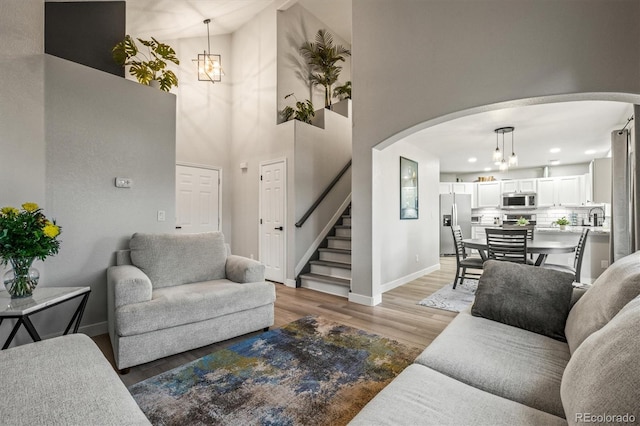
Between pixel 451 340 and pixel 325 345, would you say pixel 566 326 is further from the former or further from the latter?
pixel 325 345

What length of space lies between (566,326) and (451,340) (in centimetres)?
66

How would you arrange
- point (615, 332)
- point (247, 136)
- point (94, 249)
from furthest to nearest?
point (247, 136)
point (94, 249)
point (615, 332)

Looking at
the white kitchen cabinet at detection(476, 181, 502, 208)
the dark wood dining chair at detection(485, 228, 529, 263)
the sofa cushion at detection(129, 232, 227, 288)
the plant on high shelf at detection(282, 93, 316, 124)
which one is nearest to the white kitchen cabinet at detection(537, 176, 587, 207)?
the white kitchen cabinet at detection(476, 181, 502, 208)

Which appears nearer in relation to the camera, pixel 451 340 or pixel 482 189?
pixel 451 340

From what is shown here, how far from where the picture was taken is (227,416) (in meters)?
1.65

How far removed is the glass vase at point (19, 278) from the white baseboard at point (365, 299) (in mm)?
3088

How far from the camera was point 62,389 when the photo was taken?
1092mm

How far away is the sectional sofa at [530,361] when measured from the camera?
812mm

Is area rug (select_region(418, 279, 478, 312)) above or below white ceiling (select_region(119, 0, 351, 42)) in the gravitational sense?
below

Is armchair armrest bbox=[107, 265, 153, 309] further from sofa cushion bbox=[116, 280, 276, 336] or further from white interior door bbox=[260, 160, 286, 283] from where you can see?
white interior door bbox=[260, 160, 286, 283]

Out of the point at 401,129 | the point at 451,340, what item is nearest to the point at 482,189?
the point at 401,129

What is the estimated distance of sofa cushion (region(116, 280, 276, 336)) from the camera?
2.10 m

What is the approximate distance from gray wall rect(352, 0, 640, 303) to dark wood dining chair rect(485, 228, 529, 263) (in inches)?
57.2

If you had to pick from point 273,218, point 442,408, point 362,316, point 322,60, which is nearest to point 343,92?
point 322,60
